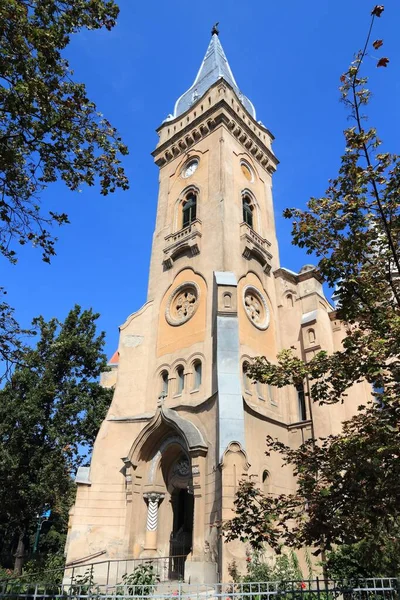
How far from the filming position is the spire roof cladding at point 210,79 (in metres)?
31.3

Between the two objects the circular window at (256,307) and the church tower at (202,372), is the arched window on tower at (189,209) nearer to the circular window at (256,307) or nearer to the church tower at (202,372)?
the church tower at (202,372)

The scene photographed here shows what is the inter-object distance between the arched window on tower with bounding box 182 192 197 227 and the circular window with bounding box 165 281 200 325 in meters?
4.08

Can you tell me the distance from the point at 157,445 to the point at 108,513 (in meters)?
3.17

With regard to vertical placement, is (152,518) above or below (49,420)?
below

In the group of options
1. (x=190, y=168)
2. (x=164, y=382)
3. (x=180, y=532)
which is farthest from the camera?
(x=190, y=168)

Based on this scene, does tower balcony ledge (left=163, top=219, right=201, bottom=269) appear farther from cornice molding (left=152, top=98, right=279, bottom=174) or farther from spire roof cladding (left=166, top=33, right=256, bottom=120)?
spire roof cladding (left=166, top=33, right=256, bottom=120)

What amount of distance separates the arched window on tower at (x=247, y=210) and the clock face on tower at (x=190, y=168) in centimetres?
341

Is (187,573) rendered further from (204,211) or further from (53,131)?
(204,211)

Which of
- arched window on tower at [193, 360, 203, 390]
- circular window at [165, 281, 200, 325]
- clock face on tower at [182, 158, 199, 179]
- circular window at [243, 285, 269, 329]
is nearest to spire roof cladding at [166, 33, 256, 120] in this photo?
clock face on tower at [182, 158, 199, 179]

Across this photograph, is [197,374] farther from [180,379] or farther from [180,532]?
[180,532]

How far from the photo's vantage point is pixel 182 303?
2191cm

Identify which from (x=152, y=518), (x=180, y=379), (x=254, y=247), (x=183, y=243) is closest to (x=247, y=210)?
(x=254, y=247)

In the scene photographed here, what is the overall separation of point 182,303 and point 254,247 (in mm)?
4518

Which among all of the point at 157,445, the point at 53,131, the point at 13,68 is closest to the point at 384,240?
the point at 53,131
